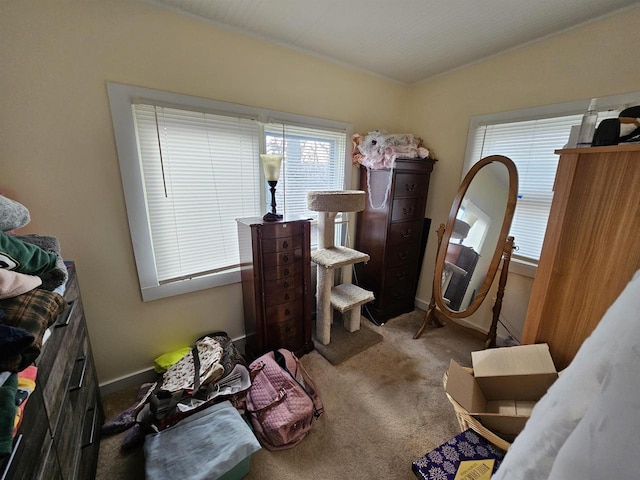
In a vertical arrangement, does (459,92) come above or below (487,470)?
above

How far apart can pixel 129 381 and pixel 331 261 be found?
1.54 metres

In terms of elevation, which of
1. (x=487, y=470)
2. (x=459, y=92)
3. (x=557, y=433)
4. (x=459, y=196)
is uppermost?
(x=459, y=92)

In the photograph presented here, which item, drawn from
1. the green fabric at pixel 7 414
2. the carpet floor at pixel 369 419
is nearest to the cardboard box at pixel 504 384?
the carpet floor at pixel 369 419

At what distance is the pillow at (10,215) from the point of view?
80 cm

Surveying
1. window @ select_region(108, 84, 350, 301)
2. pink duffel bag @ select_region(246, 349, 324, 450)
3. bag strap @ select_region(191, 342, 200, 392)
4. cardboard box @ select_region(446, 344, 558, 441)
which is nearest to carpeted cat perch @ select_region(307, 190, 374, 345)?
window @ select_region(108, 84, 350, 301)

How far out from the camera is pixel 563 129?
1699mm

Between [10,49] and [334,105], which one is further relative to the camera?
[334,105]

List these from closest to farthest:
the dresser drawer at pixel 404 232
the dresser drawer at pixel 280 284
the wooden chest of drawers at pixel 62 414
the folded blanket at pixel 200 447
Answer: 1. the wooden chest of drawers at pixel 62 414
2. the folded blanket at pixel 200 447
3. the dresser drawer at pixel 280 284
4. the dresser drawer at pixel 404 232

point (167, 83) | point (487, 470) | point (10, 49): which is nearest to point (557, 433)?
point (487, 470)

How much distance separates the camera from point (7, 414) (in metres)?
0.46

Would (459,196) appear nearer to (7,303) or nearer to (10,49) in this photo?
(7,303)

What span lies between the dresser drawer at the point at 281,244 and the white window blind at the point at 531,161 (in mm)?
1714

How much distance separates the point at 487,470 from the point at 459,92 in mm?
2493

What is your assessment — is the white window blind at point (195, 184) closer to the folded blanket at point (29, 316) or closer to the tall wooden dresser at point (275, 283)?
the tall wooden dresser at point (275, 283)
